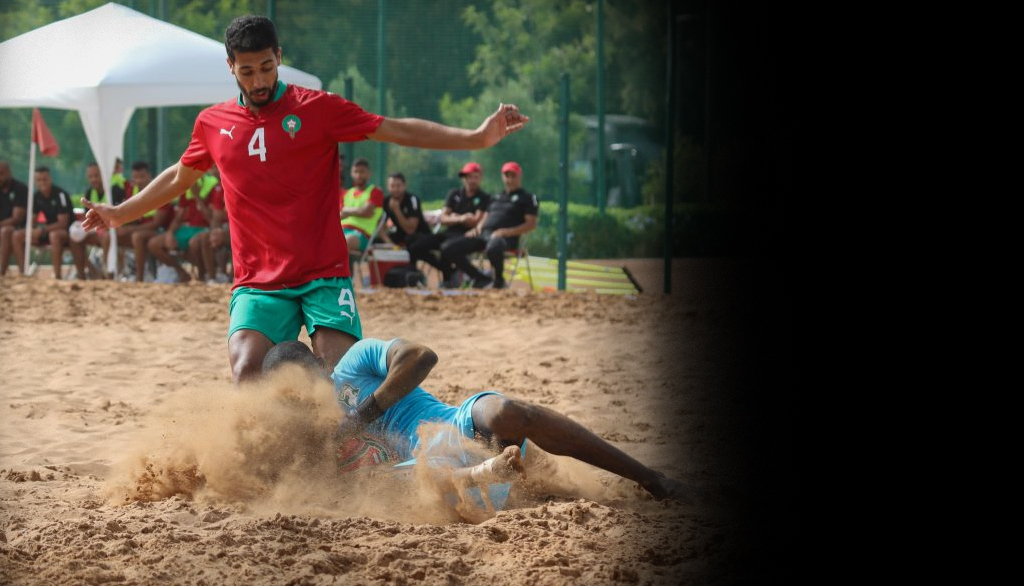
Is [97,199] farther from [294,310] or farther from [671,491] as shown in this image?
[671,491]

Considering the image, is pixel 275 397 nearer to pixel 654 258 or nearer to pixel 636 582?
pixel 636 582

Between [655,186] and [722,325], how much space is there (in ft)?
42.3

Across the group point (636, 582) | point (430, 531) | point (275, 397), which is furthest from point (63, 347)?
point (636, 582)

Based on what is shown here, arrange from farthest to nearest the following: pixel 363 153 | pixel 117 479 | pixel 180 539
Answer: pixel 363 153 → pixel 117 479 → pixel 180 539

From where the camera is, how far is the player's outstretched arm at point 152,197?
187 inches

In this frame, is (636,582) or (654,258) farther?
(654,258)

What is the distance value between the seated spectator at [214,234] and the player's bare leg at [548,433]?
966cm

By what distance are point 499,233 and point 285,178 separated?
773 cm

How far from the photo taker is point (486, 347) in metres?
8.11

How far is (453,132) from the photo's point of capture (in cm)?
434

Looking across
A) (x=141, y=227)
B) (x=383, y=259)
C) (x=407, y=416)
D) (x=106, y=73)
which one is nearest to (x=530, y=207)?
(x=383, y=259)

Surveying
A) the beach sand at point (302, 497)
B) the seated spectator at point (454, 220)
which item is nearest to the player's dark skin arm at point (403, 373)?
the beach sand at point (302, 497)

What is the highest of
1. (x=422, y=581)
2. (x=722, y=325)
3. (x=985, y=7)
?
(x=985, y=7)

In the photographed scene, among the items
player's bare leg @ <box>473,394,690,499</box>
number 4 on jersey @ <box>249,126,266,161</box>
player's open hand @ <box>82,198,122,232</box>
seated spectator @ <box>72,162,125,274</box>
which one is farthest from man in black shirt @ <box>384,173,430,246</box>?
player's bare leg @ <box>473,394,690,499</box>
